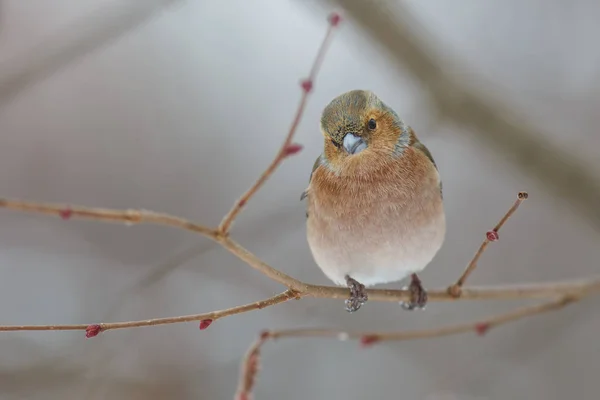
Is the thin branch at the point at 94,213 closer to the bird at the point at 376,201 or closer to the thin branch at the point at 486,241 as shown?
the thin branch at the point at 486,241

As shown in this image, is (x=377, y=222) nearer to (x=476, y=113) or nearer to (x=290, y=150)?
(x=290, y=150)

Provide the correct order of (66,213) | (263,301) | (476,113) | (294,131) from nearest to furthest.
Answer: (66,213), (294,131), (263,301), (476,113)

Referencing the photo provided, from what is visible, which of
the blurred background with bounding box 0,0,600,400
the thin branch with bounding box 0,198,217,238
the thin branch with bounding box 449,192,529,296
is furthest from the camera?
the blurred background with bounding box 0,0,600,400

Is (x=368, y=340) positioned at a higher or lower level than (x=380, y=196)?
lower

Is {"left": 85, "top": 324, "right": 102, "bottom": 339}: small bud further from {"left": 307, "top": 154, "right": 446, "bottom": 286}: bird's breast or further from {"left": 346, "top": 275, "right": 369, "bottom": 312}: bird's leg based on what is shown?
{"left": 307, "top": 154, "right": 446, "bottom": 286}: bird's breast

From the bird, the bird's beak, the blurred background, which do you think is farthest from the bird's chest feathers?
the blurred background

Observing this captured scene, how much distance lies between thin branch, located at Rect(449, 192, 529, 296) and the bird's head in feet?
1.42

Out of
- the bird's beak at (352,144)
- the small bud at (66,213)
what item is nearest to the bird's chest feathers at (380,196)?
the bird's beak at (352,144)

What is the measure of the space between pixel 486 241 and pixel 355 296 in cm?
47

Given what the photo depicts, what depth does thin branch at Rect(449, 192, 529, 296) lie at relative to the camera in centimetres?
127

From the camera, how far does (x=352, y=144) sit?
182 centimetres

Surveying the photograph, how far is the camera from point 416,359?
374 centimetres

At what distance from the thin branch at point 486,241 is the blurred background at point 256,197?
1.13 metres

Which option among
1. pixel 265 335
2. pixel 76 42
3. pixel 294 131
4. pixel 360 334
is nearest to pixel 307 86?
pixel 294 131
